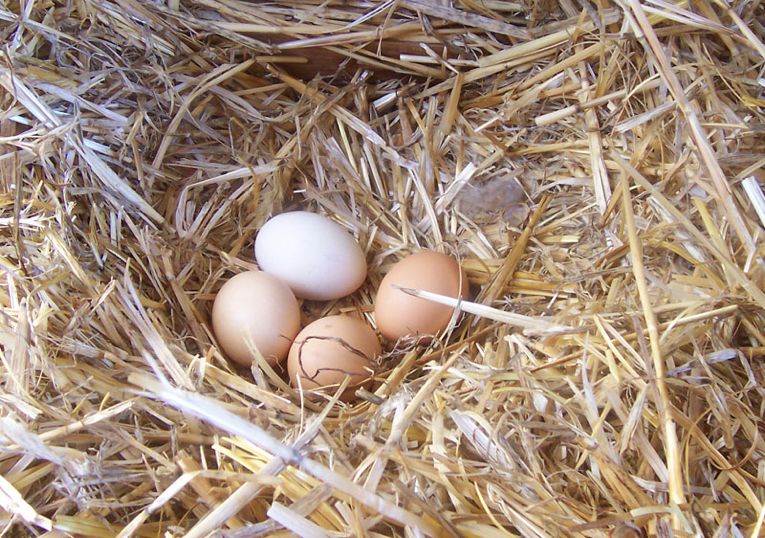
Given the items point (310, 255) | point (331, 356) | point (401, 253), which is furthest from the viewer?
point (401, 253)

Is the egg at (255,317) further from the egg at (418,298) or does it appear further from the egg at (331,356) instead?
the egg at (418,298)

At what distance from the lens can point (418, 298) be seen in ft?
3.57

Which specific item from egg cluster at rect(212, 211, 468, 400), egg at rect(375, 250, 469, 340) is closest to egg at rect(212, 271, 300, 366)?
egg cluster at rect(212, 211, 468, 400)

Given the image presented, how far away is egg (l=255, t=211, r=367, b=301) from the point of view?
118 centimetres

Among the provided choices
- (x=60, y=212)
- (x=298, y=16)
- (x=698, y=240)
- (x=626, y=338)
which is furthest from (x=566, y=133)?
(x=60, y=212)

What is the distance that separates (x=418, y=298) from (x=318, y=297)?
0.81 feet

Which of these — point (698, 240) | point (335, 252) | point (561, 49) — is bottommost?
point (335, 252)

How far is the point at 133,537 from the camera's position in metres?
0.73

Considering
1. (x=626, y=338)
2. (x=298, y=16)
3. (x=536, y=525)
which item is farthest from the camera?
(x=298, y=16)

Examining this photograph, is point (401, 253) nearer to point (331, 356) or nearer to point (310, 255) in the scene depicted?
point (310, 255)

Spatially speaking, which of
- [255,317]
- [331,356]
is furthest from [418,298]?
[255,317]

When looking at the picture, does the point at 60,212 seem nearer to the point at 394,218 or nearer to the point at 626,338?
the point at 394,218

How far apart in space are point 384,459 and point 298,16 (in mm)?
970

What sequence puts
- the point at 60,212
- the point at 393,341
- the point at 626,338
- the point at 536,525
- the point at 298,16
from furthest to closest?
the point at 298,16 → the point at 393,341 → the point at 60,212 → the point at 626,338 → the point at 536,525
